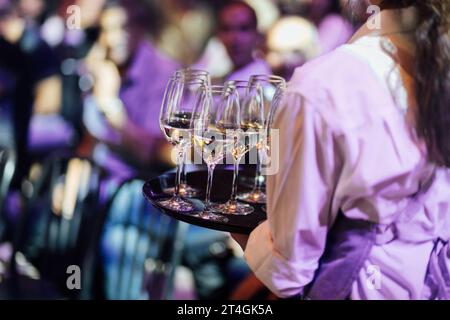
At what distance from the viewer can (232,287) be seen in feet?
7.99

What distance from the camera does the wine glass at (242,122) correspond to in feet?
3.55

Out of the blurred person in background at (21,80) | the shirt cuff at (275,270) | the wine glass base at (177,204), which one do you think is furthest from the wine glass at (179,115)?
the blurred person in background at (21,80)

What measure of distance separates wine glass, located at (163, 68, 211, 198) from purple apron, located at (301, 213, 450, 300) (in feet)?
1.50

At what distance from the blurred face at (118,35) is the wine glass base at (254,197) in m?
1.13

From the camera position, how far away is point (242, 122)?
1.13m

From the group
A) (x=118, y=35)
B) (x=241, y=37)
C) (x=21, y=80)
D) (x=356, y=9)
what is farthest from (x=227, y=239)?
(x=356, y=9)

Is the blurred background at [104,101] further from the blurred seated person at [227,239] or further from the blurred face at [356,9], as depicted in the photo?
the blurred face at [356,9]

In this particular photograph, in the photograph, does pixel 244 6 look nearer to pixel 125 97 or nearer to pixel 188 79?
pixel 125 97

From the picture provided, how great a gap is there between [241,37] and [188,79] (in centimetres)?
119

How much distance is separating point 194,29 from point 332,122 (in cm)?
162

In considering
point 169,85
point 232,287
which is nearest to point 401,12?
point 169,85

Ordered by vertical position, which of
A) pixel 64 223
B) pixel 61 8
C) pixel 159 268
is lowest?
pixel 159 268

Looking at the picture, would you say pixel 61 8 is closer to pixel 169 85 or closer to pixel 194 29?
pixel 194 29

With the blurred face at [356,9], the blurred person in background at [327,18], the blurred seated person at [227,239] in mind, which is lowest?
the blurred seated person at [227,239]
